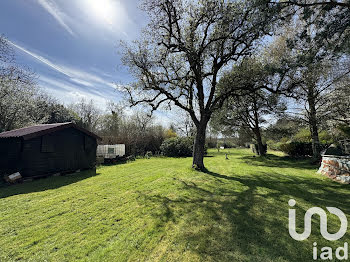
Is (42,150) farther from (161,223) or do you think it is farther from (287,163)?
(287,163)

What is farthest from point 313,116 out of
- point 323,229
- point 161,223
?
point 161,223

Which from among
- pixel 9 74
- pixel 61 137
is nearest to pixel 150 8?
pixel 61 137

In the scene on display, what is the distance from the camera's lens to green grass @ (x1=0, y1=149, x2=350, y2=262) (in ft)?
8.43

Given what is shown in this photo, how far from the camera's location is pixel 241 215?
12.6 ft

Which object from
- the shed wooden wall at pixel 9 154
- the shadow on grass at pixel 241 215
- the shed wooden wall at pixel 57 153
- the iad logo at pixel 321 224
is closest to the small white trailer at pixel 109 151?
the shed wooden wall at pixel 57 153

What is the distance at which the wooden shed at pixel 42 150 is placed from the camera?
797cm

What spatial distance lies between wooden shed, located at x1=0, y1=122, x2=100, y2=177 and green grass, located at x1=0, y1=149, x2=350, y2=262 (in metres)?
2.59

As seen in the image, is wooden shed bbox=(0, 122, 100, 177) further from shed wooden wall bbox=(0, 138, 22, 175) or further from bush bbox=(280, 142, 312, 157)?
bush bbox=(280, 142, 312, 157)

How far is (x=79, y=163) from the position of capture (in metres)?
10.6

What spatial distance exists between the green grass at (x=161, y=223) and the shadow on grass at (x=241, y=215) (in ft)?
Result: 0.06

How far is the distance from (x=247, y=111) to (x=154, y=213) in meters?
15.7

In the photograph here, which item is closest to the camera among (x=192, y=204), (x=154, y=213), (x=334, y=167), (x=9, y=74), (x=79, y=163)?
(x=154, y=213)

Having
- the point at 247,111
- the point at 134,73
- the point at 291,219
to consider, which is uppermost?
the point at 134,73

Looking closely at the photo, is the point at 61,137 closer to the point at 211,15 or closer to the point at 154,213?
the point at 154,213
